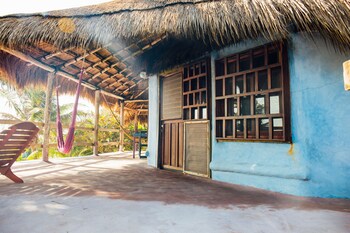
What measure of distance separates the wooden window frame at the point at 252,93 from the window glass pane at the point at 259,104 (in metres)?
0.01

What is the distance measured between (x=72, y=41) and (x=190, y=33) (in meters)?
1.94

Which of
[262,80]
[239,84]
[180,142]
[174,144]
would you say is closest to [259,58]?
[262,80]

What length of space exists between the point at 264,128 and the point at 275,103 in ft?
1.14

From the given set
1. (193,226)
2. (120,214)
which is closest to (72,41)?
(120,214)

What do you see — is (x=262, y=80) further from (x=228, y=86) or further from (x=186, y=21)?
(x=186, y=21)

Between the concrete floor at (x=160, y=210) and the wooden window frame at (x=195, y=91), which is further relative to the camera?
the wooden window frame at (x=195, y=91)

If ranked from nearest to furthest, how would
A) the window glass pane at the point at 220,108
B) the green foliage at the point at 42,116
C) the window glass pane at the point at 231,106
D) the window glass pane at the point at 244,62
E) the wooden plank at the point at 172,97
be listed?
the window glass pane at the point at 244,62 → the window glass pane at the point at 231,106 → the window glass pane at the point at 220,108 → the wooden plank at the point at 172,97 → the green foliage at the point at 42,116

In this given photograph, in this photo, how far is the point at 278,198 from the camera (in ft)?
7.57

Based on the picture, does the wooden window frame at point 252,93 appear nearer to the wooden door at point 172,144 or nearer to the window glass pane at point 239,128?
the window glass pane at point 239,128

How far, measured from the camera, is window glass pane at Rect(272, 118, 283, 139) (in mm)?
2637

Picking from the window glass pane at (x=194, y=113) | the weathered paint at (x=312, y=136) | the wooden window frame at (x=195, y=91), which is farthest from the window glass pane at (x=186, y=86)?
the weathered paint at (x=312, y=136)

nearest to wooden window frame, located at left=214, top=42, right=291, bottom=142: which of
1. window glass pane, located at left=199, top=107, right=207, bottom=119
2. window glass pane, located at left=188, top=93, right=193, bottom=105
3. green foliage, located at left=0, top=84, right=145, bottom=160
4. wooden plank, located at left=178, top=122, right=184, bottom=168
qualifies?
window glass pane, located at left=199, top=107, right=207, bottom=119

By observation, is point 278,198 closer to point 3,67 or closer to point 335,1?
point 335,1

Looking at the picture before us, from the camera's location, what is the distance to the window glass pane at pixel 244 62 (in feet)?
10.1
